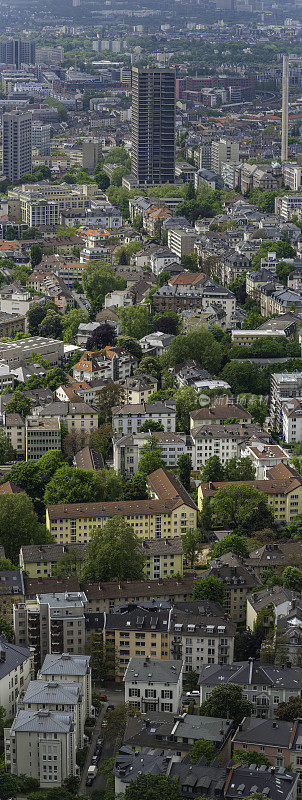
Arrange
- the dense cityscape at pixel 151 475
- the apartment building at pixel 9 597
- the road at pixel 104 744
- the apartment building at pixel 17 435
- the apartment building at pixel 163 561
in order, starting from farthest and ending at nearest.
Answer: the apartment building at pixel 17 435, the apartment building at pixel 163 561, the apartment building at pixel 9 597, the dense cityscape at pixel 151 475, the road at pixel 104 744

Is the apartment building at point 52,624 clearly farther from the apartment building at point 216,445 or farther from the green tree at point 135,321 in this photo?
the green tree at point 135,321

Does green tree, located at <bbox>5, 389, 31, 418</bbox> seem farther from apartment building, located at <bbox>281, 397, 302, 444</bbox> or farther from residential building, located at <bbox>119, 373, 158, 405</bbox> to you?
apartment building, located at <bbox>281, 397, 302, 444</bbox>

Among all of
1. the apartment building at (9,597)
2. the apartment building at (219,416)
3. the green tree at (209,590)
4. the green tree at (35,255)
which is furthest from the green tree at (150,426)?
the green tree at (35,255)

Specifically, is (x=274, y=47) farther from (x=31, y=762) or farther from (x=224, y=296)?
(x=31, y=762)

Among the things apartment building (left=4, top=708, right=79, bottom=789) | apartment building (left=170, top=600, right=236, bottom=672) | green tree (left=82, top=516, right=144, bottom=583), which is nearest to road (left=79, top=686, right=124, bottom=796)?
apartment building (left=4, top=708, right=79, bottom=789)

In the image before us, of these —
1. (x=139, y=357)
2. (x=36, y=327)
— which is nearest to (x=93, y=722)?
(x=139, y=357)
